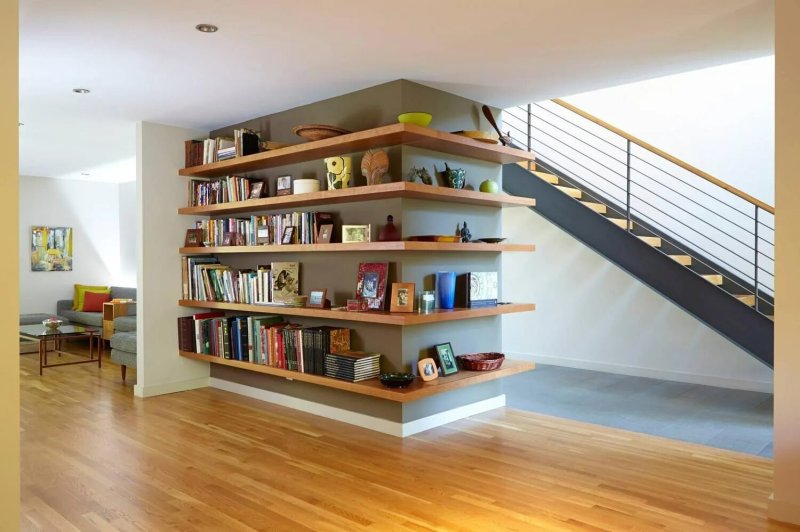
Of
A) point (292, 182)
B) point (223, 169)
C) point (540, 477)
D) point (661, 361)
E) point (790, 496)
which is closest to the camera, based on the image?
point (790, 496)

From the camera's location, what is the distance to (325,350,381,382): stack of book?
4.18 metres

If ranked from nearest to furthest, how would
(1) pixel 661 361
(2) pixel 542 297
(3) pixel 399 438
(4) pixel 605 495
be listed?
(4) pixel 605 495 → (3) pixel 399 438 → (1) pixel 661 361 → (2) pixel 542 297

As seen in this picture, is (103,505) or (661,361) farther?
(661,361)

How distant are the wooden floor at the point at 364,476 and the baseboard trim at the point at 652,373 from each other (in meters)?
2.07

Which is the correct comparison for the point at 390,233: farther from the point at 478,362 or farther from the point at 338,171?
the point at 478,362

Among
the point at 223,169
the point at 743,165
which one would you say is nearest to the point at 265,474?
the point at 223,169

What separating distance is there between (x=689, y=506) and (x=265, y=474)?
2215 millimetres

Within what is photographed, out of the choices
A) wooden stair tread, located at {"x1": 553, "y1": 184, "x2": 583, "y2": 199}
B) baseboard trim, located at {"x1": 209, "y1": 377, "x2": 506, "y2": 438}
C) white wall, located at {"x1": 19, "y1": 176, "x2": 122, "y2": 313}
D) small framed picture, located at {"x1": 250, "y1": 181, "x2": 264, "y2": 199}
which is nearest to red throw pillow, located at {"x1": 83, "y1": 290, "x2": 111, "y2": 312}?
white wall, located at {"x1": 19, "y1": 176, "x2": 122, "y2": 313}

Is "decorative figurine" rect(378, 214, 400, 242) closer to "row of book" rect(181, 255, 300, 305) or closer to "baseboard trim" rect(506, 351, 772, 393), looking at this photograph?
"row of book" rect(181, 255, 300, 305)

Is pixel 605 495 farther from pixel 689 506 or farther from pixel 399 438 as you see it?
pixel 399 438

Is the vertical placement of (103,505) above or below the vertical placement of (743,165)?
below

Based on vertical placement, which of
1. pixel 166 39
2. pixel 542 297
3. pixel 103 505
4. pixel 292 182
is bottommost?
pixel 103 505

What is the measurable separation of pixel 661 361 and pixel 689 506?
11.2 feet

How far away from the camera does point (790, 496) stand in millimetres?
2875
